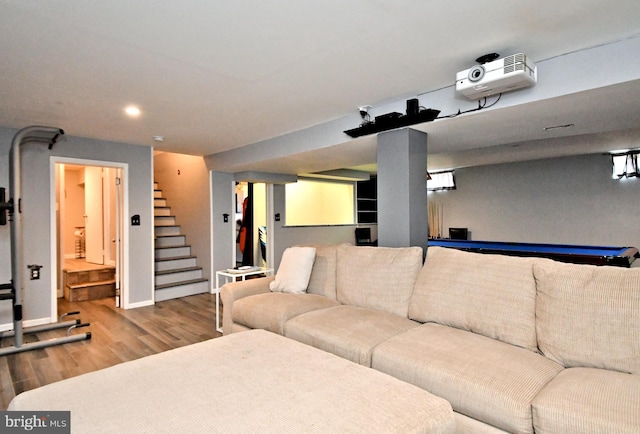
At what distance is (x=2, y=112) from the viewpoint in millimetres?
3455

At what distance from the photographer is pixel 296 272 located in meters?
3.33

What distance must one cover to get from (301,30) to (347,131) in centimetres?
167

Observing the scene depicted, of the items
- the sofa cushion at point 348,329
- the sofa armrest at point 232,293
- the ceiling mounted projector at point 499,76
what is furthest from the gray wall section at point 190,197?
the ceiling mounted projector at point 499,76

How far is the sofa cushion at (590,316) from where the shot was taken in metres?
1.68

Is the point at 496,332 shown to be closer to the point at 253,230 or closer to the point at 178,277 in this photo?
the point at 178,277

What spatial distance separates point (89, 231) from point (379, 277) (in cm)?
624

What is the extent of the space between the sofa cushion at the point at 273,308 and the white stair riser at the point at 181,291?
9.09ft

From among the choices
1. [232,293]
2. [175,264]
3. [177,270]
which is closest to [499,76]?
[232,293]

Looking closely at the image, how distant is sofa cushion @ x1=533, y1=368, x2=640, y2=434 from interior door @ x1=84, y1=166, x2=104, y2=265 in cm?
688

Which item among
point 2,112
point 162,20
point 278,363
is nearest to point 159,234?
point 2,112

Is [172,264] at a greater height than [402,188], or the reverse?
[402,188]

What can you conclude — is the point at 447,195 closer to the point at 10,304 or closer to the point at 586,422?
the point at 586,422

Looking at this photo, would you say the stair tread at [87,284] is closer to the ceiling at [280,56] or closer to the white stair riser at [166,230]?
the white stair riser at [166,230]

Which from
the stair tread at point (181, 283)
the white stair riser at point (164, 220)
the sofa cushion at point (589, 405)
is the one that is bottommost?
the stair tread at point (181, 283)
